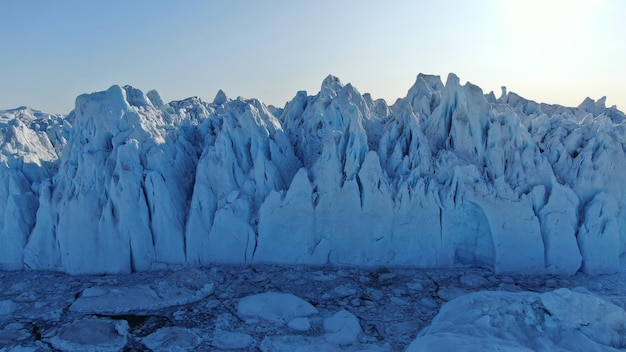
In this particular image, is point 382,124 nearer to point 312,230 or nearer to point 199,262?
point 312,230

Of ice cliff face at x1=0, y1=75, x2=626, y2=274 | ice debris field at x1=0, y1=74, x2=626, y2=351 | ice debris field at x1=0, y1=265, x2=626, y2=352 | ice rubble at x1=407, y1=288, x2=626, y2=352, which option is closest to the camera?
ice rubble at x1=407, y1=288, x2=626, y2=352

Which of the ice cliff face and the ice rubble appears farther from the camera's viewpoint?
the ice cliff face

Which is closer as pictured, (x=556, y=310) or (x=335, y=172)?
(x=556, y=310)

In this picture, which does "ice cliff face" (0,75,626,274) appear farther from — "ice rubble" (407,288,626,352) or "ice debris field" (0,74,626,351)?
"ice rubble" (407,288,626,352)

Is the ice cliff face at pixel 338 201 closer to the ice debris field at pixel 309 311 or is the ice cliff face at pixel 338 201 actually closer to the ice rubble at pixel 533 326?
the ice debris field at pixel 309 311

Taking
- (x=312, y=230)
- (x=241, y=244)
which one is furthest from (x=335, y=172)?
(x=241, y=244)

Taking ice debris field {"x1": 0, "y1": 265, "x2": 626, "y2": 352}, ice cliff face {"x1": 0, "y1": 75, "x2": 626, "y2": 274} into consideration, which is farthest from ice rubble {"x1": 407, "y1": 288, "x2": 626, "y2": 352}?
ice cliff face {"x1": 0, "y1": 75, "x2": 626, "y2": 274}

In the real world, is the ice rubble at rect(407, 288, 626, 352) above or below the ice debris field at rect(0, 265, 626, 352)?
above
